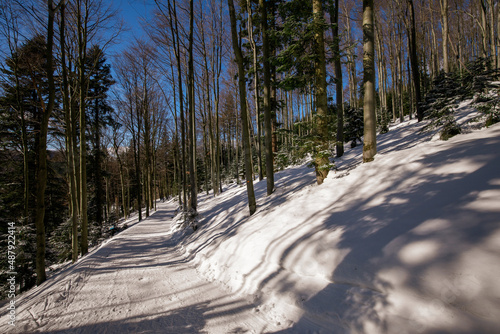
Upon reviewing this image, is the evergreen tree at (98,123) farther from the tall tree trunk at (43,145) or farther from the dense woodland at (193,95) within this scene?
the tall tree trunk at (43,145)

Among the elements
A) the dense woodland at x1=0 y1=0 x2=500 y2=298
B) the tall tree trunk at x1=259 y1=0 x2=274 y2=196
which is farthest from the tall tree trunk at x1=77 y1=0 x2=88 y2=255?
the tall tree trunk at x1=259 y1=0 x2=274 y2=196

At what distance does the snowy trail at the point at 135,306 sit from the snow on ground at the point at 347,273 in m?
0.02

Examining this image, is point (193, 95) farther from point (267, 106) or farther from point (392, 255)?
point (392, 255)

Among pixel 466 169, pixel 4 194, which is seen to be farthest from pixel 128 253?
pixel 4 194

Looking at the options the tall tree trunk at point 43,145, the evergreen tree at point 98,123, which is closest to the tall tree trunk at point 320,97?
the tall tree trunk at point 43,145

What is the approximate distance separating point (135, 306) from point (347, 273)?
321 cm

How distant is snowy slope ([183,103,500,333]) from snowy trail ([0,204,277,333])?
41 centimetres

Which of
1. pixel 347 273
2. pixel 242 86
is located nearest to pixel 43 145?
pixel 242 86

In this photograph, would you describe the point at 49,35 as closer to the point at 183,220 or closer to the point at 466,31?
the point at 183,220

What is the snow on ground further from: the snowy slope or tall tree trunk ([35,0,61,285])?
tall tree trunk ([35,0,61,285])

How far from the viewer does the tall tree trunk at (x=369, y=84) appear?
5695 mm

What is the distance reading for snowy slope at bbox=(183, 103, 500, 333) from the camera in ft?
5.58

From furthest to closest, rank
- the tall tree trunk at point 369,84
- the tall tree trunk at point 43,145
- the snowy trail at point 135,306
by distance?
1. the tall tree trunk at point 369,84
2. the tall tree trunk at point 43,145
3. the snowy trail at point 135,306

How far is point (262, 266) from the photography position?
3.48 meters
